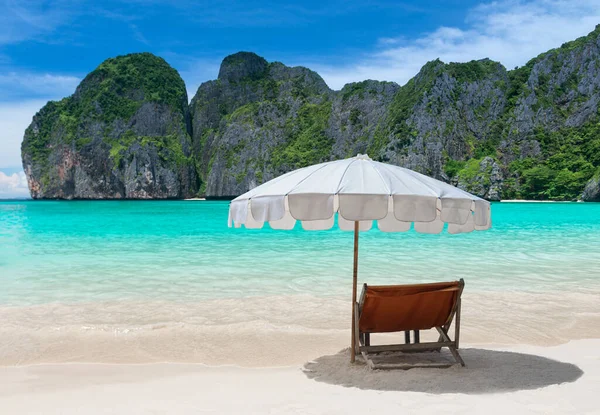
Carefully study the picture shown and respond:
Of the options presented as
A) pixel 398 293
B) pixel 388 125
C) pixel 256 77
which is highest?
pixel 256 77

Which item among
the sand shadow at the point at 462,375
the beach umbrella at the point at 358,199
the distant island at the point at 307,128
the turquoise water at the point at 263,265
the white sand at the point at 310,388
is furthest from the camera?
the distant island at the point at 307,128

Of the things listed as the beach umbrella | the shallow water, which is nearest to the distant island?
the shallow water

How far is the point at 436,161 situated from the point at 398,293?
102066 mm

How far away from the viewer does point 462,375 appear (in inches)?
175

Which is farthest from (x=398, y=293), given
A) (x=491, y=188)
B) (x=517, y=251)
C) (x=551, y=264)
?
(x=491, y=188)

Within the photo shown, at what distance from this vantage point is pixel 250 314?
7.73 m

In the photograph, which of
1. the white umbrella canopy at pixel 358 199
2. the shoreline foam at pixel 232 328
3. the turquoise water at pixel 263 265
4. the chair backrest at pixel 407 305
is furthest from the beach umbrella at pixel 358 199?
the turquoise water at pixel 263 265

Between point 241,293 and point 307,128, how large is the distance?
423ft

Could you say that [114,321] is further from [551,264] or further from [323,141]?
[323,141]

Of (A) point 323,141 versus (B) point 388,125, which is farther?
(A) point 323,141

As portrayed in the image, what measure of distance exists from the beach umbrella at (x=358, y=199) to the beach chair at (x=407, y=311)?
0.71 metres

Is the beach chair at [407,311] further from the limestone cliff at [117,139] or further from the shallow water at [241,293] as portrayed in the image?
the limestone cliff at [117,139]

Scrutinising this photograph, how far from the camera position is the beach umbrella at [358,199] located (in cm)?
355

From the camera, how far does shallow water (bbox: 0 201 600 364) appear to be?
6145 millimetres
